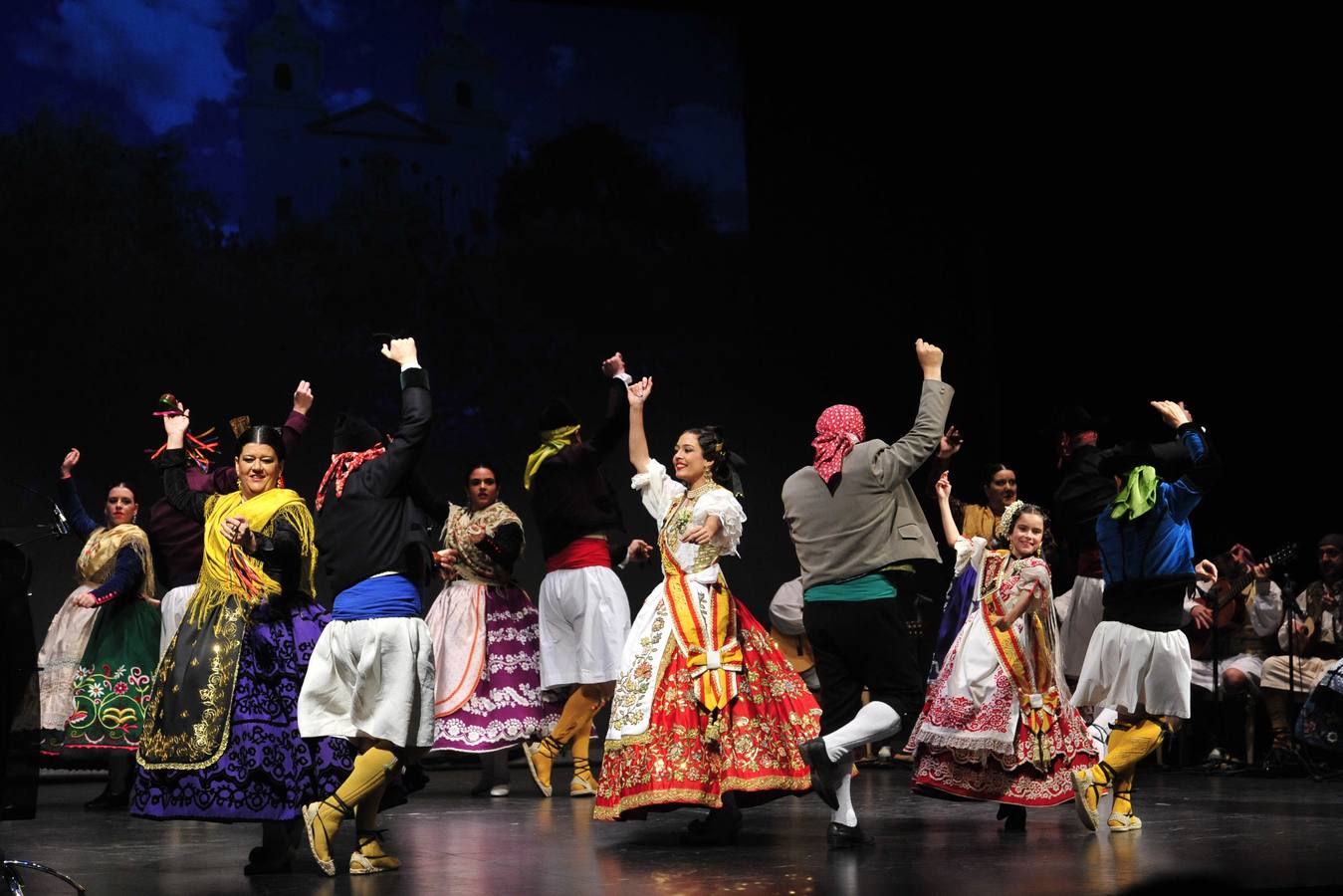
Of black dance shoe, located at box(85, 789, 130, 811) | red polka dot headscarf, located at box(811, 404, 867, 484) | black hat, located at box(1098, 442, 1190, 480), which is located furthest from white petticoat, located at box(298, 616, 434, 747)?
black dance shoe, located at box(85, 789, 130, 811)

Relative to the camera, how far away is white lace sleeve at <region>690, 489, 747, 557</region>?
15.6 feet

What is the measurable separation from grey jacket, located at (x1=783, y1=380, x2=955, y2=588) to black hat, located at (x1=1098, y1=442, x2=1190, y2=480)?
1.92 ft

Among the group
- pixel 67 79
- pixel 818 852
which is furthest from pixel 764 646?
pixel 67 79

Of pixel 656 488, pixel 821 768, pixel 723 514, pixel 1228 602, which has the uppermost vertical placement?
pixel 656 488

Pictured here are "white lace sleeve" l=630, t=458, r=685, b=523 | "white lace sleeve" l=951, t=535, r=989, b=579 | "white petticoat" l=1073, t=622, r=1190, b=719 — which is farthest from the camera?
"white lace sleeve" l=951, t=535, r=989, b=579

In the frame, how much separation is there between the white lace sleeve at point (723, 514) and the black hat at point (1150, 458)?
1.21 metres

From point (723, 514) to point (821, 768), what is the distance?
0.81m

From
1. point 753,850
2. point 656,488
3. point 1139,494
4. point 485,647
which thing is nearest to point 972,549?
point 1139,494

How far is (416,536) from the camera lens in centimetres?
445

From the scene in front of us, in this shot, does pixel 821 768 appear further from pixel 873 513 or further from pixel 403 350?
pixel 403 350

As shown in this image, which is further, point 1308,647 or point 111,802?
point 1308,647

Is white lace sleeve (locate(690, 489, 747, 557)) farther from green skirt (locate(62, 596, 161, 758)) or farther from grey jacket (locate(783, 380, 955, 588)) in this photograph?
green skirt (locate(62, 596, 161, 758))

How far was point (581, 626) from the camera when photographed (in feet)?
21.2

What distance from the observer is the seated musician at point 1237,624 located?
7.48m
